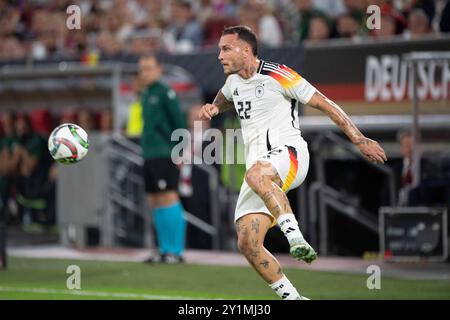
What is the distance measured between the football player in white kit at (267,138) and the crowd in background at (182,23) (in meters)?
6.65

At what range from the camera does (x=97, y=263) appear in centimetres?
1406

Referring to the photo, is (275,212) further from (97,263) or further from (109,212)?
(109,212)

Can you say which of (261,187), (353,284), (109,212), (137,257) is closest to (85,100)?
(109,212)

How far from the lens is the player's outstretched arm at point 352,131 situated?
8.12 m

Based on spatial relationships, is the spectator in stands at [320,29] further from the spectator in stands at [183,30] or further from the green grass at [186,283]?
the green grass at [186,283]

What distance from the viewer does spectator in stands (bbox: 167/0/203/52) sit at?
1875cm

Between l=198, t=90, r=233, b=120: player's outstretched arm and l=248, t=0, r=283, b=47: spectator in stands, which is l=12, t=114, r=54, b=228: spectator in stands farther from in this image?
l=198, t=90, r=233, b=120: player's outstretched arm

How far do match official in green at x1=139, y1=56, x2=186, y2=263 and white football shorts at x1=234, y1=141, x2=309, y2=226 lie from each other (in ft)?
17.2

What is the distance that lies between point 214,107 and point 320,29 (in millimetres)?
7628

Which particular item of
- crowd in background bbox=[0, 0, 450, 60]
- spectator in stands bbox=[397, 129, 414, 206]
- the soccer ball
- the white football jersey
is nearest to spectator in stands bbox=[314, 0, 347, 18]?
crowd in background bbox=[0, 0, 450, 60]

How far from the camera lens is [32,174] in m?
19.7

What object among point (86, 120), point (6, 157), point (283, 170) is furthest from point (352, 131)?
point (6, 157)

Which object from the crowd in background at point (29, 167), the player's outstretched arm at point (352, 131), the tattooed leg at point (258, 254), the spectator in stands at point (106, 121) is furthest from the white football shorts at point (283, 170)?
the crowd in background at point (29, 167)
